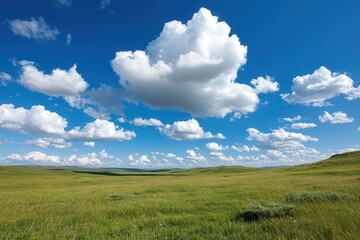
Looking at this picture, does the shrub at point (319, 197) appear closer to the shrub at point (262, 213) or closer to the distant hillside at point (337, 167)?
the shrub at point (262, 213)

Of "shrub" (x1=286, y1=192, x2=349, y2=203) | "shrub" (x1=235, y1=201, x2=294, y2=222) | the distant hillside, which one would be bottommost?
"shrub" (x1=235, y1=201, x2=294, y2=222)

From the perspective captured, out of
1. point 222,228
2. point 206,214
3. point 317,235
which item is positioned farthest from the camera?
point 206,214

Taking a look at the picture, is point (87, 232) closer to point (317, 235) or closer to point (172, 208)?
point (172, 208)

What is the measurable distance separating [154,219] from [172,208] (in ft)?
11.1

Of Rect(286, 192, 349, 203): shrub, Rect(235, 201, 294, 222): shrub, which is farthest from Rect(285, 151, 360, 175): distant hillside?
Rect(235, 201, 294, 222): shrub

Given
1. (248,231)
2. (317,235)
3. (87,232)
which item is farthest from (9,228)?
(317,235)

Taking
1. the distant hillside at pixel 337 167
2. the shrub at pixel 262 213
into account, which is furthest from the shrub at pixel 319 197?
the distant hillside at pixel 337 167

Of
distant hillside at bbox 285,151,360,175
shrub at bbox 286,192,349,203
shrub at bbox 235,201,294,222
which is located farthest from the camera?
distant hillside at bbox 285,151,360,175

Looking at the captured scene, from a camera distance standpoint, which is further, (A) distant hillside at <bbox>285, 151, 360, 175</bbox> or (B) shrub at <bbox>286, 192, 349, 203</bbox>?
(A) distant hillside at <bbox>285, 151, 360, 175</bbox>

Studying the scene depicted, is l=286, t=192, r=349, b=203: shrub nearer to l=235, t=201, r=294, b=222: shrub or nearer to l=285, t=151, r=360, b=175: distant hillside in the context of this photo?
l=235, t=201, r=294, b=222: shrub

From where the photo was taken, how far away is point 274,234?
8.68 meters

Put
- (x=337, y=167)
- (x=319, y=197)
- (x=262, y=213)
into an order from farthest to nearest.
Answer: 1. (x=337, y=167)
2. (x=319, y=197)
3. (x=262, y=213)

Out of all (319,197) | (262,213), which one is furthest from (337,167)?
(262,213)

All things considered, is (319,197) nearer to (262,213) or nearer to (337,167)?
(262,213)
